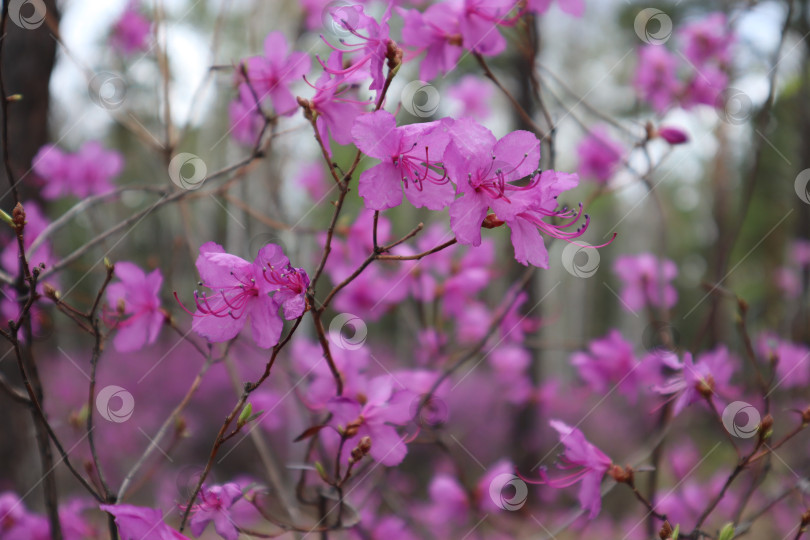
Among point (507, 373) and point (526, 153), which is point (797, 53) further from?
point (526, 153)

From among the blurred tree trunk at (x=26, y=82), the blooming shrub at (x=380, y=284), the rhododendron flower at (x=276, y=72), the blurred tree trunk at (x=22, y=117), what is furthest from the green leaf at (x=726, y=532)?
the blurred tree trunk at (x=26, y=82)

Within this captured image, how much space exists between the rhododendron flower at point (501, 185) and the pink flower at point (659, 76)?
1.99m

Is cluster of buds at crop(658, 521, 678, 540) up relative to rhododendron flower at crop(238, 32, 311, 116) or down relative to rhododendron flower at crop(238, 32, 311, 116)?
down

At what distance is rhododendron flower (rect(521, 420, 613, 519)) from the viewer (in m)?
1.18

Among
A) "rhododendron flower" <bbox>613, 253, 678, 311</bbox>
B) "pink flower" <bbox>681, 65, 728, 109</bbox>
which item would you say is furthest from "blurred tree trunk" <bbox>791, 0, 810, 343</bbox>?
"rhododendron flower" <bbox>613, 253, 678, 311</bbox>

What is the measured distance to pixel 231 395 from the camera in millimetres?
7098

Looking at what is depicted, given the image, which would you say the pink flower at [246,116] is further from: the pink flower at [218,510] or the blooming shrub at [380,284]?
the pink flower at [218,510]

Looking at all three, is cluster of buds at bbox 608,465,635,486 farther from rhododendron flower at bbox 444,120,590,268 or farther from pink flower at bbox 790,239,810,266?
pink flower at bbox 790,239,810,266

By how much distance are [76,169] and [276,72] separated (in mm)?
978

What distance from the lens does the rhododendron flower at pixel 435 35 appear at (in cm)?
137

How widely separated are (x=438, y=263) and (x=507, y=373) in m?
0.92

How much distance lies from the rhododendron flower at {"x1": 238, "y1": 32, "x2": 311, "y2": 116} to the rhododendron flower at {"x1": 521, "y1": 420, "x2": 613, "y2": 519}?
3.18 feet

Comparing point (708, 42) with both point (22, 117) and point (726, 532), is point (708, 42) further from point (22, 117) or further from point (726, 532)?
point (22, 117)

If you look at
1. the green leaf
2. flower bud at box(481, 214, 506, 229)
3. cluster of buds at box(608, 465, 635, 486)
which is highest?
flower bud at box(481, 214, 506, 229)
